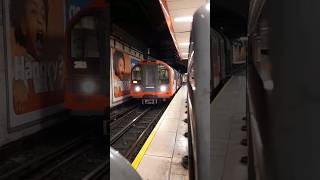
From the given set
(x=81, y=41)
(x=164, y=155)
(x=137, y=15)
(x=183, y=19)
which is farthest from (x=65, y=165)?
(x=137, y=15)

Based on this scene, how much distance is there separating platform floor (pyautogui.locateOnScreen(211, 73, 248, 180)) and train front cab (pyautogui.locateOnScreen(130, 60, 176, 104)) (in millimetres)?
5464

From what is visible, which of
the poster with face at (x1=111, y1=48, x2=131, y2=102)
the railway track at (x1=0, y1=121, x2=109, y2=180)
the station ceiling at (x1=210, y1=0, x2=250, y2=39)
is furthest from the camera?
the poster with face at (x1=111, y1=48, x2=131, y2=102)

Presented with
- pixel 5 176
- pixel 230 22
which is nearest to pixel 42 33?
pixel 5 176

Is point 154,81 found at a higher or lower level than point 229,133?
higher

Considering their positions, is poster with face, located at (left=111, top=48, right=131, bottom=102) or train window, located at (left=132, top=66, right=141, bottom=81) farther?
train window, located at (left=132, top=66, right=141, bottom=81)

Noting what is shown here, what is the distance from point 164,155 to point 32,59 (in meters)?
3.39

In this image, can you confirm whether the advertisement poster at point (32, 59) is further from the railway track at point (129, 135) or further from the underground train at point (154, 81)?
the underground train at point (154, 81)

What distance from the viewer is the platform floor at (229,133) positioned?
238 centimetres

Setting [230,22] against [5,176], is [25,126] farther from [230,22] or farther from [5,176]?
[230,22]

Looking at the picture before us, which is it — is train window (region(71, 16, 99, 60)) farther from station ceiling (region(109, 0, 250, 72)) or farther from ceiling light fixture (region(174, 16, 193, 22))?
ceiling light fixture (region(174, 16, 193, 22))

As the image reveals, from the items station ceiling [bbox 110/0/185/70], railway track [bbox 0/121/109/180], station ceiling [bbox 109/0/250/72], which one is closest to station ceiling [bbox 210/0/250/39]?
station ceiling [bbox 109/0/250/72]

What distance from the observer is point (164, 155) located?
4246 millimetres

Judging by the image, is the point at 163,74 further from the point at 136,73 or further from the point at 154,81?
the point at 136,73

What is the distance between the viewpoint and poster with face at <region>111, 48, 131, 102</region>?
1013 cm
